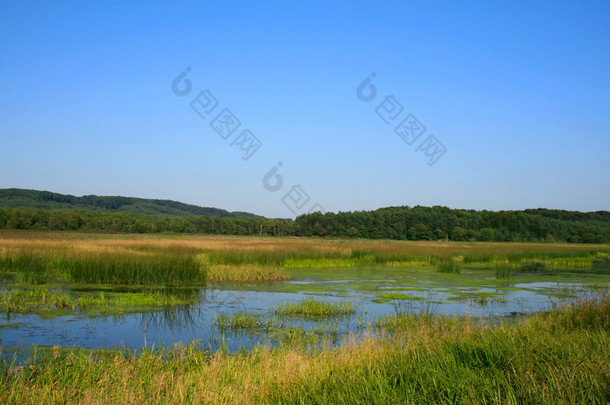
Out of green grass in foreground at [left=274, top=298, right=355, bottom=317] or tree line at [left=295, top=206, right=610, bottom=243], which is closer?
green grass in foreground at [left=274, top=298, right=355, bottom=317]

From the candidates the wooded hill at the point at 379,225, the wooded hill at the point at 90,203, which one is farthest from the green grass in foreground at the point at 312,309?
the wooded hill at the point at 90,203

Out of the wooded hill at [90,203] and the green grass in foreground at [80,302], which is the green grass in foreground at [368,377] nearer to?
the green grass in foreground at [80,302]

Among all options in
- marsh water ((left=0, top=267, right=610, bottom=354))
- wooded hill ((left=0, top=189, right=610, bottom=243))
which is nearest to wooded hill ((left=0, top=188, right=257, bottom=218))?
wooded hill ((left=0, top=189, right=610, bottom=243))

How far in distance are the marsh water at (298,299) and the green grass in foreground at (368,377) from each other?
780 millimetres

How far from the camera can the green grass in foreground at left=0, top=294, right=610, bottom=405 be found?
13.0 ft

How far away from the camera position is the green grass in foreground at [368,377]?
13.0 feet

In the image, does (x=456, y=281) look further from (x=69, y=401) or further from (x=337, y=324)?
(x=69, y=401)

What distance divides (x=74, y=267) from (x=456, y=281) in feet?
44.2

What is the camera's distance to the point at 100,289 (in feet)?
43.2

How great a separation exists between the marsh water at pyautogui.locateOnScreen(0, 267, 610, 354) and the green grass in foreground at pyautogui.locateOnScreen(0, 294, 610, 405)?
78 centimetres

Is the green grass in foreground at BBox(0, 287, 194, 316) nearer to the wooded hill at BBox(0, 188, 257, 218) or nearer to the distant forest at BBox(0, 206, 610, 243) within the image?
the distant forest at BBox(0, 206, 610, 243)

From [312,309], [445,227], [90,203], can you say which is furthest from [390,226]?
[90,203]

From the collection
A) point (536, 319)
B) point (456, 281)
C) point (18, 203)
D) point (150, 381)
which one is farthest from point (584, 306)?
point (18, 203)

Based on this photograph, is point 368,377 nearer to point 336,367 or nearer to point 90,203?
point 336,367
